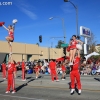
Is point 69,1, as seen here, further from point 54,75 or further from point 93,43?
point 93,43

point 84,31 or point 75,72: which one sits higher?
point 84,31

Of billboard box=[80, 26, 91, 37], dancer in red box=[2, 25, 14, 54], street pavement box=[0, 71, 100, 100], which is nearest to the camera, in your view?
street pavement box=[0, 71, 100, 100]

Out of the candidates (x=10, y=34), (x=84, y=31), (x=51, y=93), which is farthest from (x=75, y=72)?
(x=84, y=31)

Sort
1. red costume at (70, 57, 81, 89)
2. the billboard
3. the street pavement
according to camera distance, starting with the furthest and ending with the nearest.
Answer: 1. the billboard
2. red costume at (70, 57, 81, 89)
3. the street pavement

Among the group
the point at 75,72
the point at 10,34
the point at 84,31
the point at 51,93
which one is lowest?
the point at 51,93

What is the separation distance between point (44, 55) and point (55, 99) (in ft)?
196

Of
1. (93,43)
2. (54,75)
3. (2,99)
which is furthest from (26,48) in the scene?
(2,99)

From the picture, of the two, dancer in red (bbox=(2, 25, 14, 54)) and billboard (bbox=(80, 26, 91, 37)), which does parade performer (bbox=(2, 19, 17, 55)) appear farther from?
billboard (bbox=(80, 26, 91, 37))

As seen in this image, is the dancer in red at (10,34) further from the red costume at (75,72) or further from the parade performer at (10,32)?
the red costume at (75,72)

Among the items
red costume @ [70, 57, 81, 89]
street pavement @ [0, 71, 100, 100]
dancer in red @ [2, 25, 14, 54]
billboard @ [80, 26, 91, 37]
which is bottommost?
street pavement @ [0, 71, 100, 100]

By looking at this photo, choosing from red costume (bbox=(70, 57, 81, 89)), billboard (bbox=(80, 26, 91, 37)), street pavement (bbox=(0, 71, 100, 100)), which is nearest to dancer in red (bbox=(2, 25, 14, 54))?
street pavement (bbox=(0, 71, 100, 100))

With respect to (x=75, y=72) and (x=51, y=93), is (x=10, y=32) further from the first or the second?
(x=75, y=72)

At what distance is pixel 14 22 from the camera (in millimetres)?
13641

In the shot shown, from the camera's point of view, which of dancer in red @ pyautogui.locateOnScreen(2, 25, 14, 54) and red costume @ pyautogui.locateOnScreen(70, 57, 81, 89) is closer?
red costume @ pyautogui.locateOnScreen(70, 57, 81, 89)
